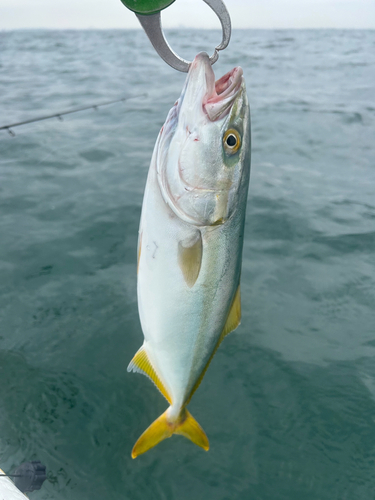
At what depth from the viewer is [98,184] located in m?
5.87

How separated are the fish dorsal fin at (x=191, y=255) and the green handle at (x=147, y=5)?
840mm

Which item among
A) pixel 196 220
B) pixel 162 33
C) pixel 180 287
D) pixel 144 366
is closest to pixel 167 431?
pixel 144 366

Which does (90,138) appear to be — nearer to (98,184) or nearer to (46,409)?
(98,184)

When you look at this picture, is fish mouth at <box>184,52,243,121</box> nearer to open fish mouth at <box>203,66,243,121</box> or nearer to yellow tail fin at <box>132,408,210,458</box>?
open fish mouth at <box>203,66,243,121</box>

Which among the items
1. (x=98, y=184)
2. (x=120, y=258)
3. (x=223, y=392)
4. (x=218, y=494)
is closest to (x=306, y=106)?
(x=98, y=184)

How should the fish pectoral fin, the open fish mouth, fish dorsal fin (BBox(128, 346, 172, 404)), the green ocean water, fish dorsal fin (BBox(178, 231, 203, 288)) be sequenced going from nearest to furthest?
the open fish mouth
fish dorsal fin (BBox(178, 231, 203, 288))
the fish pectoral fin
fish dorsal fin (BBox(128, 346, 172, 404))
the green ocean water

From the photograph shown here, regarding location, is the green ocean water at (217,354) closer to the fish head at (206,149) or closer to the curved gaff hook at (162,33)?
the fish head at (206,149)

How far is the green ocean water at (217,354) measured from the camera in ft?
8.59

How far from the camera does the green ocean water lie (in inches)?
103

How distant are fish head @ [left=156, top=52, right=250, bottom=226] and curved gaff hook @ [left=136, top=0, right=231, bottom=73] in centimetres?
8

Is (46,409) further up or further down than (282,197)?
further down

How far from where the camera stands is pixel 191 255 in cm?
172

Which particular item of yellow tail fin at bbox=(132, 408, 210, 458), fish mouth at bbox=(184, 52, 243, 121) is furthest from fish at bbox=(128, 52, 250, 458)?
yellow tail fin at bbox=(132, 408, 210, 458)

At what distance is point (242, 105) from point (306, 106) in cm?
981
